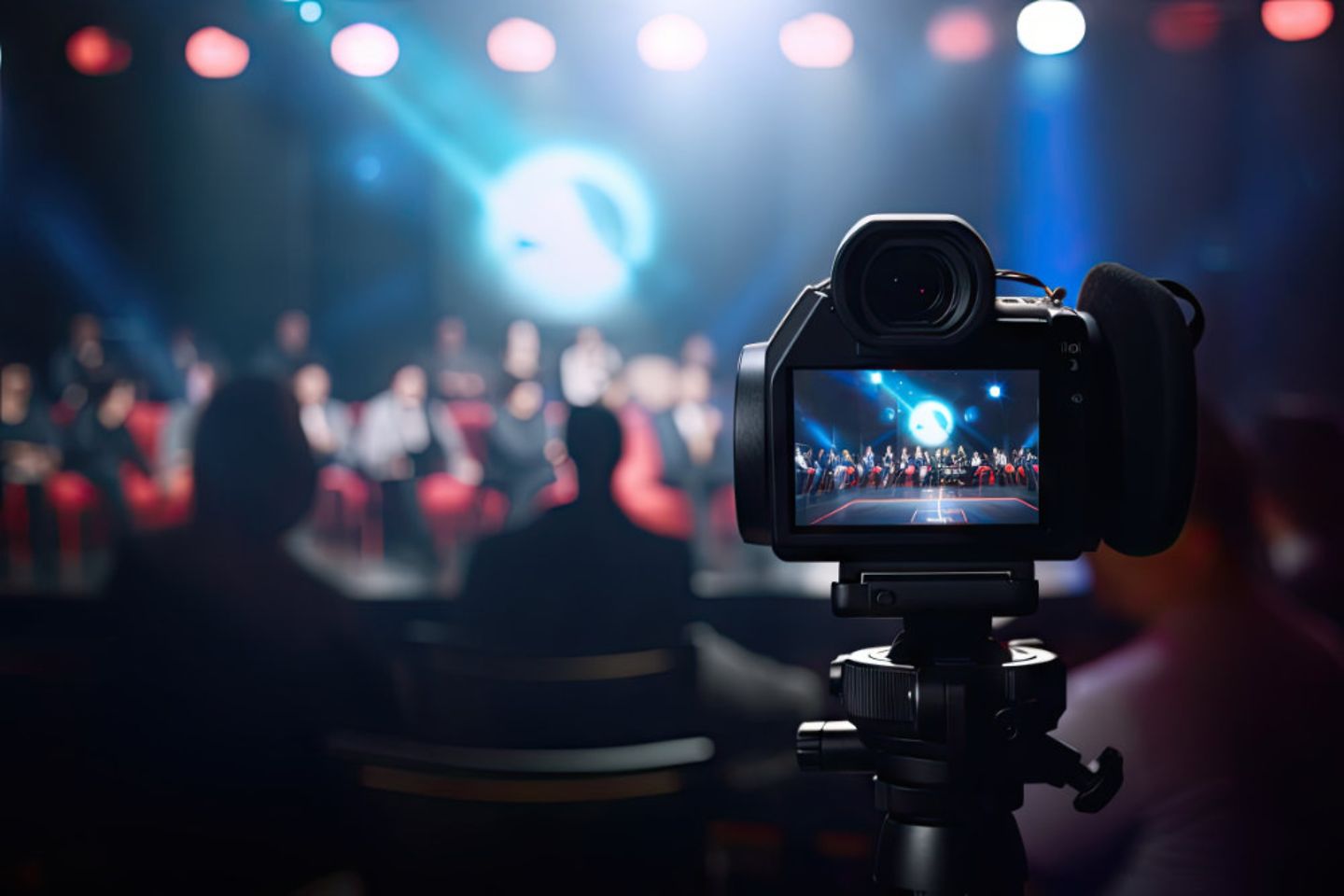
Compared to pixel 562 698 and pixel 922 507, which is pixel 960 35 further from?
pixel 922 507

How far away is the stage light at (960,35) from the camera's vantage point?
263 centimetres

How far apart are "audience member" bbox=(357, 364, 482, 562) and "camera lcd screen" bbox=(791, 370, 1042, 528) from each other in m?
1.91

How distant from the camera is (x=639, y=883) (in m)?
2.53

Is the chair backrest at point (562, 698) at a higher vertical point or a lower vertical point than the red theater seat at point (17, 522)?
lower

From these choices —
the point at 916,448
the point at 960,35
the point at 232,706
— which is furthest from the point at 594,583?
the point at 916,448

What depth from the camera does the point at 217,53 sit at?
106 inches

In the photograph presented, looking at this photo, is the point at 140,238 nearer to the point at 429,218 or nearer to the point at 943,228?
the point at 429,218

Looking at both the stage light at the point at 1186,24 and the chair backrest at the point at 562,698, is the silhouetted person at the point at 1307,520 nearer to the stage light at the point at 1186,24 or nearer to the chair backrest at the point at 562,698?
the stage light at the point at 1186,24

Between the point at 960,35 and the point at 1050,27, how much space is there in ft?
0.65

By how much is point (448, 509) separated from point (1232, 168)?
75.6 inches

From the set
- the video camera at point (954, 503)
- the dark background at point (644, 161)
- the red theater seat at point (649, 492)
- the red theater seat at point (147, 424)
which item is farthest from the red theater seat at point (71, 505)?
the video camera at point (954, 503)

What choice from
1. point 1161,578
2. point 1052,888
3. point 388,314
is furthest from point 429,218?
point 1052,888

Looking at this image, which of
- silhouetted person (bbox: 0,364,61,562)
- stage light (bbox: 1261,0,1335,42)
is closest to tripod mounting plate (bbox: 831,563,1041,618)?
stage light (bbox: 1261,0,1335,42)

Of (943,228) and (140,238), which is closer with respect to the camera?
(943,228)
